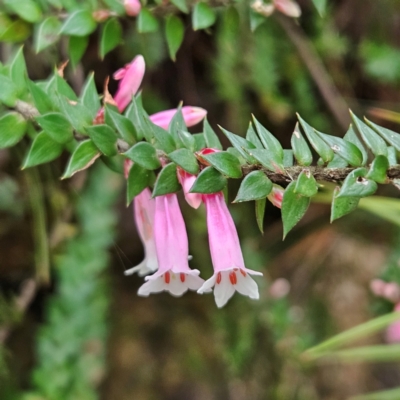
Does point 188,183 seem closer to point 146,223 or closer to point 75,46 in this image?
point 146,223

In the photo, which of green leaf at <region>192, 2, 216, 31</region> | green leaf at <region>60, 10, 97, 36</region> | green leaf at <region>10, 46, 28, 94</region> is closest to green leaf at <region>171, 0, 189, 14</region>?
green leaf at <region>192, 2, 216, 31</region>

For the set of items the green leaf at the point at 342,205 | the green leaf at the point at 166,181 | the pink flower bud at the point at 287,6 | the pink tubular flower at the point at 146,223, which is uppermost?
the pink flower bud at the point at 287,6

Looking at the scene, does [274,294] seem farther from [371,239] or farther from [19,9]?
[19,9]

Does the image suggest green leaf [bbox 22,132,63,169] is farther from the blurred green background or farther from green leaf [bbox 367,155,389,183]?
the blurred green background

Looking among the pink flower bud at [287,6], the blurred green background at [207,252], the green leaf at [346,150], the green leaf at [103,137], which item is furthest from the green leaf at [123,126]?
the blurred green background at [207,252]

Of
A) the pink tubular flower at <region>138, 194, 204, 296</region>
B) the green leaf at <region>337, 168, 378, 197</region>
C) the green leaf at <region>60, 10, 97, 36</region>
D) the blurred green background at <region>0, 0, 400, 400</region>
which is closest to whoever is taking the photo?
the green leaf at <region>337, 168, 378, 197</region>

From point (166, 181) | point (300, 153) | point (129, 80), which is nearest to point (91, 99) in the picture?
point (129, 80)

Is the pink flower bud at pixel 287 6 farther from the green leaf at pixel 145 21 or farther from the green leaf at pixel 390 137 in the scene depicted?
the green leaf at pixel 390 137
